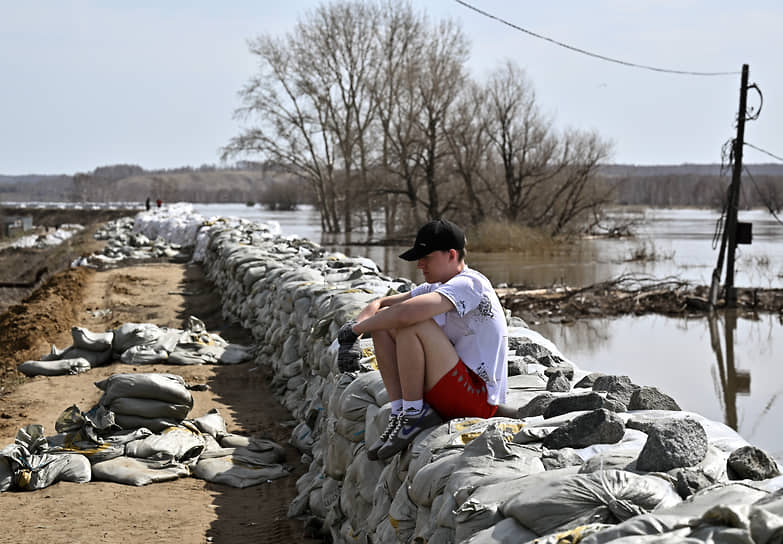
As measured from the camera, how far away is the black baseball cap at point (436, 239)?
11.8 ft

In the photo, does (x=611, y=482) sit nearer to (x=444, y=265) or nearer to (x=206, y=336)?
(x=444, y=265)

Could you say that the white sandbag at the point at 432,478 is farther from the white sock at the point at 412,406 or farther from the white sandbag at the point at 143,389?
the white sandbag at the point at 143,389

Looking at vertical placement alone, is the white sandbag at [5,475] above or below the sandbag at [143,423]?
below

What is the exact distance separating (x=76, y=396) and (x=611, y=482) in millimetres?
5732

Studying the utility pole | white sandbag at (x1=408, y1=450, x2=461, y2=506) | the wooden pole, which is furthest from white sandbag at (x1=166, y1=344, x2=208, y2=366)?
the wooden pole

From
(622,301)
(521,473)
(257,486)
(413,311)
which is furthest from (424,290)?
(622,301)

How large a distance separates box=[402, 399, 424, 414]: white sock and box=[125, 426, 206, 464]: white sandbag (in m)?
2.47

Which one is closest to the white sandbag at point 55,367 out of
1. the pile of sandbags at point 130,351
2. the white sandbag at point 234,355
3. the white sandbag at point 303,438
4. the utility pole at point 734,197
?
the pile of sandbags at point 130,351

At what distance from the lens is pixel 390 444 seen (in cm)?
352

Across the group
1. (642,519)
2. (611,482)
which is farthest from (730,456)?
(642,519)

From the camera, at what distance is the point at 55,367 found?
7.97 metres

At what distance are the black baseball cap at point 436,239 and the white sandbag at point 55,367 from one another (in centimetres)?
536

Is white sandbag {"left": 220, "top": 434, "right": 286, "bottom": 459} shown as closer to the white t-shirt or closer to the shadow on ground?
the shadow on ground

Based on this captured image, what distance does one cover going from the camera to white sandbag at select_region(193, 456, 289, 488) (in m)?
5.32
